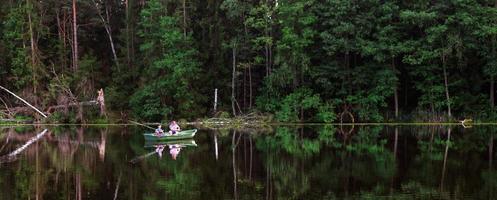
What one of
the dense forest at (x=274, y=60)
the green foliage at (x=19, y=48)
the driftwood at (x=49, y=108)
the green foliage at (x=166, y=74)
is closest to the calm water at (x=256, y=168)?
the dense forest at (x=274, y=60)

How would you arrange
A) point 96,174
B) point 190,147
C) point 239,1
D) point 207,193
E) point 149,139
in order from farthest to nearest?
point 239,1, point 149,139, point 190,147, point 96,174, point 207,193

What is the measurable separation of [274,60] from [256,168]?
29.9 metres

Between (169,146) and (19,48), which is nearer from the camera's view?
(169,146)

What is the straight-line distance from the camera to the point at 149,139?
33281 millimetres

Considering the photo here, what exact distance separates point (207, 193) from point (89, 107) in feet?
114

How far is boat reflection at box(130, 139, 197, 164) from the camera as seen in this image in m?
26.8

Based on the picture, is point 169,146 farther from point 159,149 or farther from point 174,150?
point 174,150

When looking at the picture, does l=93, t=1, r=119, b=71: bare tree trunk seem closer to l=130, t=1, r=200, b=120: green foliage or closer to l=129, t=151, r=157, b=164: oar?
l=130, t=1, r=200, b=120: green foliage

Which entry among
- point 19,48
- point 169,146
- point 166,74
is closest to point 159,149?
point 169,146

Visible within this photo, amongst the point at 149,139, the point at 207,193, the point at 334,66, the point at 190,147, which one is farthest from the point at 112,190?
the point at 334,66

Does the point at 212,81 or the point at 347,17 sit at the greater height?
the point at 347,17

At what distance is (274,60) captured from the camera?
5125 centimetres

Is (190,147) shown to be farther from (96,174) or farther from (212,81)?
(212,81)

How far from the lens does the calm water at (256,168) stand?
16938 millimetres
